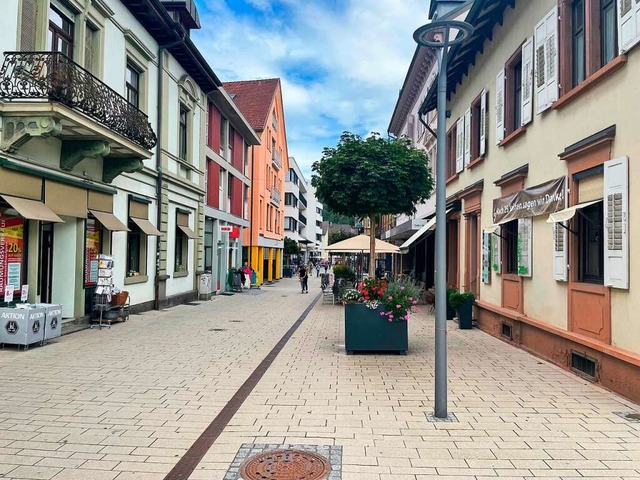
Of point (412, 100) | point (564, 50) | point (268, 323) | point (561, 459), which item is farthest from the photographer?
point (412, 100)

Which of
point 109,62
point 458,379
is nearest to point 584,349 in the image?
point 458,379

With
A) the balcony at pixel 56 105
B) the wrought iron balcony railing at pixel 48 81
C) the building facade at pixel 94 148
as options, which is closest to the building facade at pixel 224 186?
the building facade at pixel 94 148

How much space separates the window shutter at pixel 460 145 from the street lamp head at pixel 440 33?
9956 mm

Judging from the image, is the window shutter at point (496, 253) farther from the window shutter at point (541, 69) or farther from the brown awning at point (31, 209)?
the brown awning at point (31, 209)

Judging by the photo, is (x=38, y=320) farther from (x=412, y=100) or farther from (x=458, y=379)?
(x=412, y=100)

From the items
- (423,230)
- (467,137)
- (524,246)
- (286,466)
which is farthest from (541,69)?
(423,230)

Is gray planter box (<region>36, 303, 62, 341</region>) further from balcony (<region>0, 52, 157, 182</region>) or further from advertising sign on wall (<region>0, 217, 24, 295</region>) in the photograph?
balcony (<region>0, 52, 157, 182</region>)

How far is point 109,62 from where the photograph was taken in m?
12.9

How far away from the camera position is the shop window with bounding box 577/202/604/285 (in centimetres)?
748

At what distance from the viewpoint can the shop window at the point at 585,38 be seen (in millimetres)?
7324

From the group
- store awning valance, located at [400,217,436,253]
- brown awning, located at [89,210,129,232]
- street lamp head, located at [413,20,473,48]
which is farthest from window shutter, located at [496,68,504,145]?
brown awning, located at [89,210,129,232]

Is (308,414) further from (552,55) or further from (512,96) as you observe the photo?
(512,96)

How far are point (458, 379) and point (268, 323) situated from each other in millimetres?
7540

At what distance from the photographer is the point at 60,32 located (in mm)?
11000
